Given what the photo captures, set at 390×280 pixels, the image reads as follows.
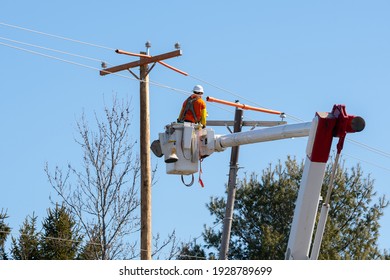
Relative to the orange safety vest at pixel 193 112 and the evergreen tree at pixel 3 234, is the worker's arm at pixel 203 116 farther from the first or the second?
the evergreen tree at pixel 3 234

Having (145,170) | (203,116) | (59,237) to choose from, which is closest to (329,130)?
(203,116)

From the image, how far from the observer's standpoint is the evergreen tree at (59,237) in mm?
23047

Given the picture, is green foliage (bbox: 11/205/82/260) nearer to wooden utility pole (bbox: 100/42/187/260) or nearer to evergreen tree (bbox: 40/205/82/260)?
evergreen tree (bbox: 40/205/82/260)

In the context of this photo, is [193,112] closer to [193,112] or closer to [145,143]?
[193,112]

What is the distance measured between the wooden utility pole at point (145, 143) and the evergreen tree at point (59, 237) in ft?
18.3

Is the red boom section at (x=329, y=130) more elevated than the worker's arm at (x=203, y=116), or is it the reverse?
the worker's arm at (x=203, y=116)

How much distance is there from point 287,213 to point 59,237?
1200 centimetres

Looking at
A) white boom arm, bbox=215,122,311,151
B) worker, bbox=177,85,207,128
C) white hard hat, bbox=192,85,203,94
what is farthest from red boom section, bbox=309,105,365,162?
white hard hat, bbox=192,85,203,94

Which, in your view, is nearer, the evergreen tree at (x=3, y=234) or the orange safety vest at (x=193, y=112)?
the orange safety vest at (x=193, y=112)

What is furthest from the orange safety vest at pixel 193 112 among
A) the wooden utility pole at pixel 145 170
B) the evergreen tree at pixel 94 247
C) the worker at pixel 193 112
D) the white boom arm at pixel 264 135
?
the evergreen tree at pixel 94 247

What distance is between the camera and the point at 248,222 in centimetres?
3438

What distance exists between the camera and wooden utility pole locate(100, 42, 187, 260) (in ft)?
55.9

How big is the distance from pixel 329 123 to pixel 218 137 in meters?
5.05

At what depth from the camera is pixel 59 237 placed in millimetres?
23844
